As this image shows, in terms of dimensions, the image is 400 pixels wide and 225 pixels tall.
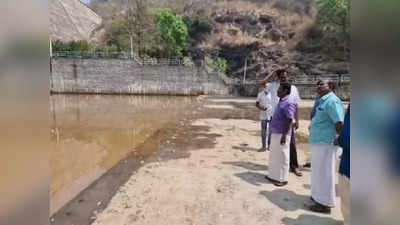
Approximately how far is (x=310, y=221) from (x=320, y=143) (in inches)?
35.9

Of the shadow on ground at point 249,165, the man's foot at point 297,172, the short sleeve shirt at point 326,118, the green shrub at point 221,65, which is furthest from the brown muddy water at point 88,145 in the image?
the green shrub at point 221,65

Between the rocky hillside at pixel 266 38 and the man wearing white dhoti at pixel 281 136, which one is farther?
Result: the rocky hillside at pixel 266 38

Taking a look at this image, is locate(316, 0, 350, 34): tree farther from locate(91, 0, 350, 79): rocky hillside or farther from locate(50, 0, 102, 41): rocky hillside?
locate(50, 0, 102, 41): rocky hillside

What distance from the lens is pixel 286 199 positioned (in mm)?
4184

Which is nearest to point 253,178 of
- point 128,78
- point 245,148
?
point 245,148

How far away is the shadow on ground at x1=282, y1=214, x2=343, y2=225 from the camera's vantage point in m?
3.45

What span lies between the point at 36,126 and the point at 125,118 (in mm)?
12499

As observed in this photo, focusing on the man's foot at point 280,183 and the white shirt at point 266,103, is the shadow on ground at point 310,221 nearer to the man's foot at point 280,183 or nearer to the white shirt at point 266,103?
the man's foot at point 280,183

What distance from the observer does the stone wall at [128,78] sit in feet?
90.1

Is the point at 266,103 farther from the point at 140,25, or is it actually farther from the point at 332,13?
the point at 140,25

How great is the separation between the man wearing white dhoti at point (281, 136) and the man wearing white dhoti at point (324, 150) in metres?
0.67

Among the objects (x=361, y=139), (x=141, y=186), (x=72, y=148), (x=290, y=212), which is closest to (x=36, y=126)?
(x=361, y=139)

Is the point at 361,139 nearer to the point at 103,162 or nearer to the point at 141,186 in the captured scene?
the point at 141,186

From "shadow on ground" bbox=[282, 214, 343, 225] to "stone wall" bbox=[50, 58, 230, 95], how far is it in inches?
947
